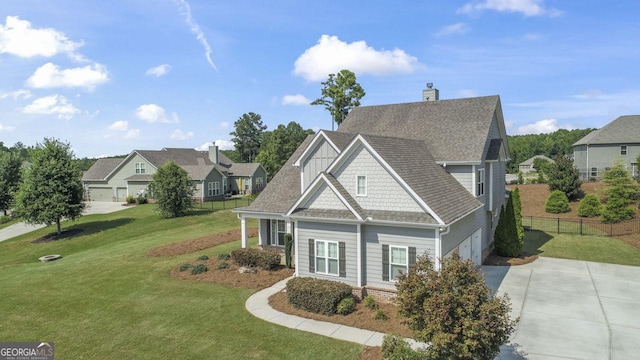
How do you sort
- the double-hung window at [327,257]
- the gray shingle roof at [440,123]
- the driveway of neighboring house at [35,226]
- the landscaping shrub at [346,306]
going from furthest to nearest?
the driveway of neighboring house at [35,226], the gray shingle roof at [440,123], the double-hung window at [327,257], the landscaping shrub at [346,306]

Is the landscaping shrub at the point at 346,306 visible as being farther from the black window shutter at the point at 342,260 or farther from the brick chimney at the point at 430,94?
the brick chimney at the point at 430,94

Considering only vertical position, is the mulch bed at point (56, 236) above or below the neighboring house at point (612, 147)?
below

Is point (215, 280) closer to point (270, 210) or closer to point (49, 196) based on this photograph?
point (270, 210)

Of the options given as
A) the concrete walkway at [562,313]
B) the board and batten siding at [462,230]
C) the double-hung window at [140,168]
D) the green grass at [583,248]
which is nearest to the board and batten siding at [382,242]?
the board and batten siding at [462,230]

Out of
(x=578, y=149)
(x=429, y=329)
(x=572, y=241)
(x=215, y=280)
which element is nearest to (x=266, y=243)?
(x=215, y=280)

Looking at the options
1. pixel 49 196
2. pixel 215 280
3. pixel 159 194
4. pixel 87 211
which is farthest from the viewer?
pixel 87 211

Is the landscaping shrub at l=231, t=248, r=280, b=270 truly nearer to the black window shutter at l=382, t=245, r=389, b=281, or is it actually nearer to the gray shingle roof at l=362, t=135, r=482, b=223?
the black window shutter at l=382, t=245, r=389, b=281

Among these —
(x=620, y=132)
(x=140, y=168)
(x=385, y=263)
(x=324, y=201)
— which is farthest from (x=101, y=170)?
(x=620, y=132)
